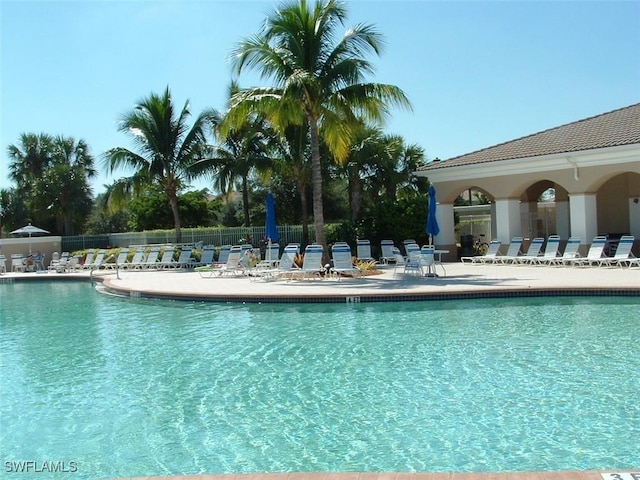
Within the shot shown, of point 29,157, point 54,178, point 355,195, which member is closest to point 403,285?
point 355,195

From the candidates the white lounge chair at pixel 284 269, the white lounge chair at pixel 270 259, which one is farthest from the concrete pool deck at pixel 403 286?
the white lounge chair at pixel 270 259

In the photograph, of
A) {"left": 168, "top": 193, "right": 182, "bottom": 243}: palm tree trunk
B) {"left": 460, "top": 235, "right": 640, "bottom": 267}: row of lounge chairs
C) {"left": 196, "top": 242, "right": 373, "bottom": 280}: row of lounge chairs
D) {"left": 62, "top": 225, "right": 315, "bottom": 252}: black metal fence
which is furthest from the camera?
{"left": 168, "top": 193, "right": 182, "bottom": 243}: palm tree trunk

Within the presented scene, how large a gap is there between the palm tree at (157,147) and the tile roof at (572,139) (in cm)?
1031

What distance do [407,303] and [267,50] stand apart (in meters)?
8.95

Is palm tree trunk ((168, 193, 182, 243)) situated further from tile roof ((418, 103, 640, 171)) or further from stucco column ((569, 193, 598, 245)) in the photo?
stucco column ((569, 193, 598, 245))

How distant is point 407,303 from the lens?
521 inches

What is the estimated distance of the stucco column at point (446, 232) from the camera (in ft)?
79.6

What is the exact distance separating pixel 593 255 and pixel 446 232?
6.42 metres

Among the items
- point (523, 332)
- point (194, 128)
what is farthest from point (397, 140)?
point (523, 332)

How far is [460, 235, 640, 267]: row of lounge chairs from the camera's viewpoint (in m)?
18.4

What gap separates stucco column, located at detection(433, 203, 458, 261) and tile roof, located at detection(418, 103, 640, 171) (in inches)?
66.2

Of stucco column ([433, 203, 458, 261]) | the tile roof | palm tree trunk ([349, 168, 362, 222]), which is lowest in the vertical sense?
stucco column ([433, 203, 458, 261])

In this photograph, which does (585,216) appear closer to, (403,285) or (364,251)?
(364,251)

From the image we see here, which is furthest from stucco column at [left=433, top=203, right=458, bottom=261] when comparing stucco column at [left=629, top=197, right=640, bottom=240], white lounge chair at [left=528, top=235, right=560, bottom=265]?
stucco column at [left=629, top=197, right=640, bottom=240]
